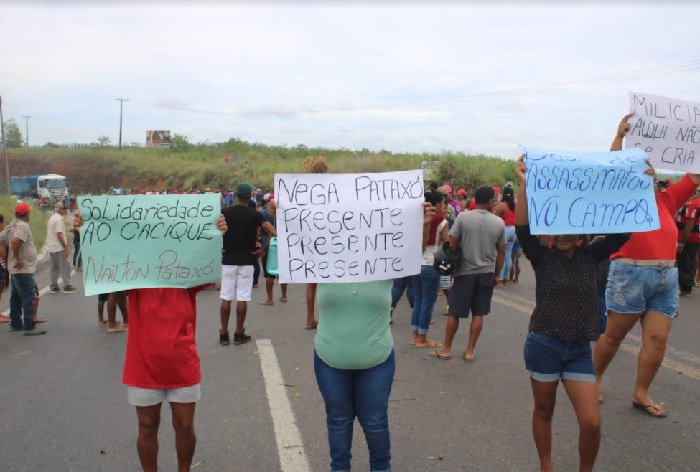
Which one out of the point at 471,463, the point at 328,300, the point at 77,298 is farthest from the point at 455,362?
the point at 77,298

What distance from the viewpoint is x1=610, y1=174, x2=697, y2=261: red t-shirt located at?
4590mm

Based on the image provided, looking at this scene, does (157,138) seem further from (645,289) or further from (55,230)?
(645,289)

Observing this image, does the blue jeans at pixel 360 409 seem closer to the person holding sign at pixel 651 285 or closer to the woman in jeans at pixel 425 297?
the person holding sign at pixel 651 285

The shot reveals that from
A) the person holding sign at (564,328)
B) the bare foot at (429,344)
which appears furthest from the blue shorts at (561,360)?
the bare foot at (429,344)

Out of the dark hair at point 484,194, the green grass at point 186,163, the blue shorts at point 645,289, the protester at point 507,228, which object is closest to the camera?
the blue shorts at point 645,289

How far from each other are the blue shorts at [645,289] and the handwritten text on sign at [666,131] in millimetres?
818

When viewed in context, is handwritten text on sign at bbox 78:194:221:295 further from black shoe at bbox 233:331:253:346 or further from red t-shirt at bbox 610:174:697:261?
black shoe at bbox 233:331:253:346

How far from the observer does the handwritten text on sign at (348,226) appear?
10.8 ft

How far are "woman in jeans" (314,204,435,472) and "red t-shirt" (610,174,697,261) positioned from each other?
242 centimetres

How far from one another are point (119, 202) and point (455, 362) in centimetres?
418

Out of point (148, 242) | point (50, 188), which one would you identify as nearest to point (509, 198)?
point (148, 242)

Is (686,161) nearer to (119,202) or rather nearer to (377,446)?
(377,446)

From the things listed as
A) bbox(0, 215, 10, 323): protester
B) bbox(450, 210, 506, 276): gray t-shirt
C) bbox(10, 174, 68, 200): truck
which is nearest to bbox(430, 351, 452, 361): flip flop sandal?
bbox(450, 210, 506, 276): gray t-shirt

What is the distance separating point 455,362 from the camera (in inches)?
255
